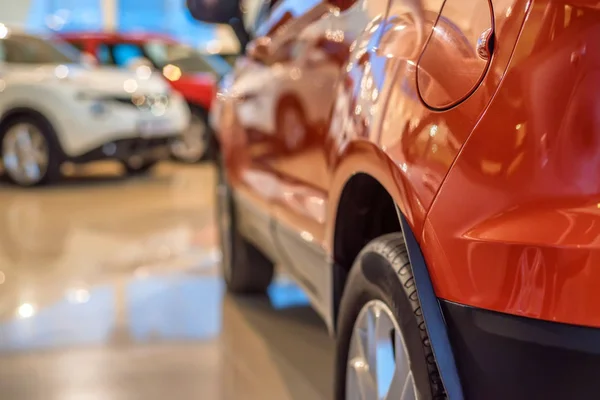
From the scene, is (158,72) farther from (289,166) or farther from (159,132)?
(289,166)

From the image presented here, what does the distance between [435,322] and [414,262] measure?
0.11 m

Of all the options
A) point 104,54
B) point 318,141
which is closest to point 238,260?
point 318,141

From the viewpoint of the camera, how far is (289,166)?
7.15 ft

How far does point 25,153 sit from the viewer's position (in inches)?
267

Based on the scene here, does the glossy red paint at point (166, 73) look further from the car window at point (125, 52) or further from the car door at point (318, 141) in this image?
the car door at point (318, 141)

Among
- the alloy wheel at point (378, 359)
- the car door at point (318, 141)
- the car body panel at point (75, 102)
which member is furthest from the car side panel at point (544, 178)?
the car body panel at point (75, 102)

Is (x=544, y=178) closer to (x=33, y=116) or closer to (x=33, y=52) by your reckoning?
(x=33, y=116)

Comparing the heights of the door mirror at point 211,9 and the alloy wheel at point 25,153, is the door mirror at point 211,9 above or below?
above

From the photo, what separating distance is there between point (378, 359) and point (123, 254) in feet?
10.2

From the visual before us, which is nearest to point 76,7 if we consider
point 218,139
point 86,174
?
point 86,174

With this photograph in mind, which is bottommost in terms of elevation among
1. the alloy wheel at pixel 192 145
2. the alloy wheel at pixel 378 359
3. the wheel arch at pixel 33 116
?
the alloy wheel at pixel 192 145

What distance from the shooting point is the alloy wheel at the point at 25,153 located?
667cm

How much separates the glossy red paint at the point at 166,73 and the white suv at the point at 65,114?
1.38 metres

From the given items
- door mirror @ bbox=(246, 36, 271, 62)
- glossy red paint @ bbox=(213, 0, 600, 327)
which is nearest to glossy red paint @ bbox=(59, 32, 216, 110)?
door mirror @ bbox=(246, 36, 271, 62)
